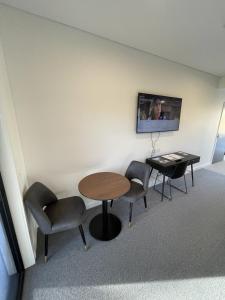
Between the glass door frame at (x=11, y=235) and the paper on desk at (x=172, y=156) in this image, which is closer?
the glass door frame at (x=11, y=235)

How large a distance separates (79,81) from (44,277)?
86.0 inches

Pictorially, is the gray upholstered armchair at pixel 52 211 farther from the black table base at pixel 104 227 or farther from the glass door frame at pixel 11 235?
the black table base at pixel 104 227

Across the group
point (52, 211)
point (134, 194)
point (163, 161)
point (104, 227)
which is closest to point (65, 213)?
point (52, 211)

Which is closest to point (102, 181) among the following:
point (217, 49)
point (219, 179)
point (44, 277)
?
point (44, 277)

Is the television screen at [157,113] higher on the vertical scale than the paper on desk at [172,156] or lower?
higher

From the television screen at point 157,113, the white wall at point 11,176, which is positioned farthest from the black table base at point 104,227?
the television screen at point 157,113

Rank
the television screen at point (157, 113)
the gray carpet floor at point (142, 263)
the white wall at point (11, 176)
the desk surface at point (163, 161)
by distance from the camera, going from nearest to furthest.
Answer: the white wall at point (11, 176) < the gray carpet floor at point (142, 263) < the television screen at point (157, 113) < the desk surface at point (163, 161)

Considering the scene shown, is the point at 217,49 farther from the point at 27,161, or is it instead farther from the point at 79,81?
the point at 27,161

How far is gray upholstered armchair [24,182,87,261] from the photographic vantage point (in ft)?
4.37

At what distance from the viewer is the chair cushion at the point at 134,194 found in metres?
1.92

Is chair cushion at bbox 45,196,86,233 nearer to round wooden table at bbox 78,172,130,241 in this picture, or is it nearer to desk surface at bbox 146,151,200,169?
round wooden table at bbox 78,172,130,241

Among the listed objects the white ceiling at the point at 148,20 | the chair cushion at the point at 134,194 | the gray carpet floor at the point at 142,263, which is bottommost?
the gray carpet floor at the point at 142,263

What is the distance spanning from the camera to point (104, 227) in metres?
1.86

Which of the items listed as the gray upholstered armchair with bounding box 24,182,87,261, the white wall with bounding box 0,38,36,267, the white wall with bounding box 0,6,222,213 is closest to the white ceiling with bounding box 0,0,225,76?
the white wall with bounding box 0,6,222,213
